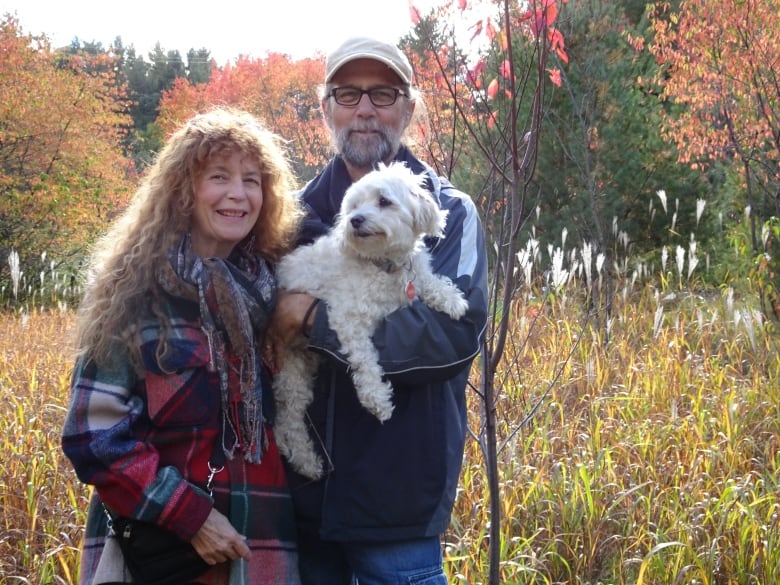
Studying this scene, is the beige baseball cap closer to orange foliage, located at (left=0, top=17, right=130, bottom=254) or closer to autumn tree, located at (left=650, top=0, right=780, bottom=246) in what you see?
autumn tree, located at (left=650, top=0, right=780, bottom=246)

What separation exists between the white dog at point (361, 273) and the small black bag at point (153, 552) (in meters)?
0.45

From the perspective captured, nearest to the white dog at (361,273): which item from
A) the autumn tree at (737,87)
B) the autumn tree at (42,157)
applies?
the autumn tree at (737,87)

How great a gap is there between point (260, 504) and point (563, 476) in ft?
6.50

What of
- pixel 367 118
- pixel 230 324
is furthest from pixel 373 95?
pixel 230 324

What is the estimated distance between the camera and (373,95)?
2.61 meters

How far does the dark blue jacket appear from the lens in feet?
6.72

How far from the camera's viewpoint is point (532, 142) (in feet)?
8.57

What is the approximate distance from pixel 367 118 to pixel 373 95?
0.28ft

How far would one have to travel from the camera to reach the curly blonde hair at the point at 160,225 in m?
1.98

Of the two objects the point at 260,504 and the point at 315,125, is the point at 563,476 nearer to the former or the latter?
the point at 260,504

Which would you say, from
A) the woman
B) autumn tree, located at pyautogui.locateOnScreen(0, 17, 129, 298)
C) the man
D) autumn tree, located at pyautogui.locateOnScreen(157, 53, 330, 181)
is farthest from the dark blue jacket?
autumn tree, located at pyautogui.locateOnScreen(157, 53, 330, 181)

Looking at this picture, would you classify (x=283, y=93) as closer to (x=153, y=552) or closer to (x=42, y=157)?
(x=42, y=157)

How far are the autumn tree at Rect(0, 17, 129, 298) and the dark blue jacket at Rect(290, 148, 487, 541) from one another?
41.8 feet

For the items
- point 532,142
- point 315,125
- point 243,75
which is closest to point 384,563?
point 532,142
